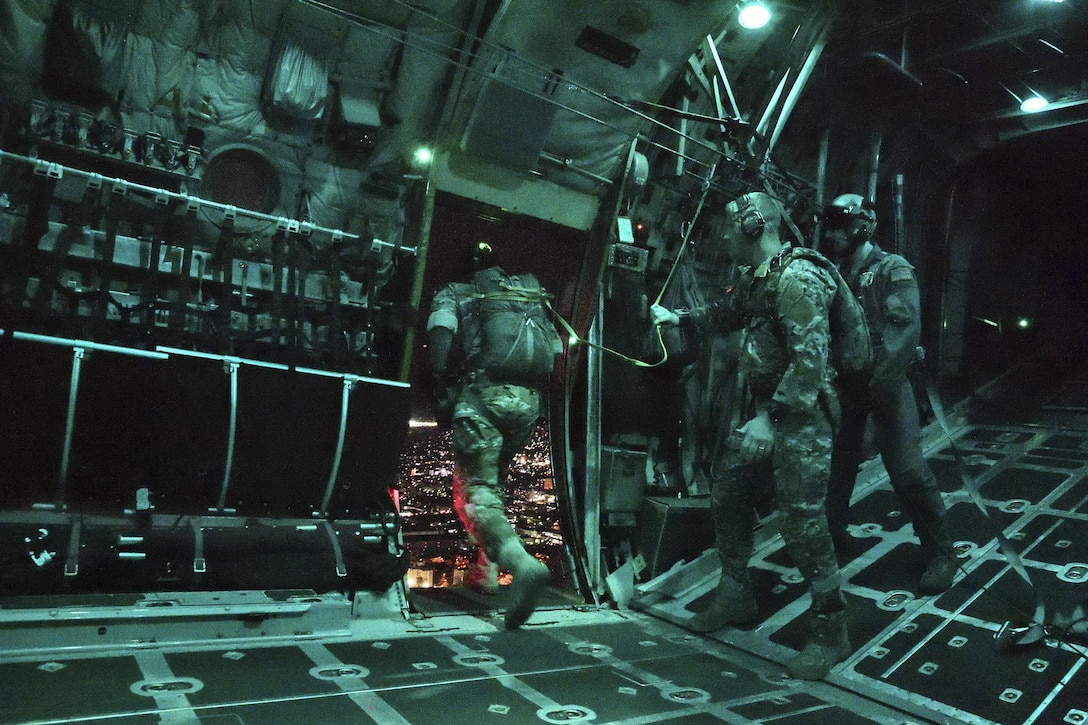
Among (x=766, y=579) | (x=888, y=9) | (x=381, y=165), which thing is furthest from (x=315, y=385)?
(x=888, y=9)

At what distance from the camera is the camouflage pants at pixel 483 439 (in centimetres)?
376

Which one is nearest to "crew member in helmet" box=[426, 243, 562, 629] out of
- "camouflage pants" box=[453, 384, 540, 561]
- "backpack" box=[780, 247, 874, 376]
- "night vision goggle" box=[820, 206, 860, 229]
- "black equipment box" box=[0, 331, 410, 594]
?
"camouflage pants" box=[453, 384, 540, 561]

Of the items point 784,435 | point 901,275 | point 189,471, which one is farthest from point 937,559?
point 189,471

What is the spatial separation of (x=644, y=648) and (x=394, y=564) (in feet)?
4.13

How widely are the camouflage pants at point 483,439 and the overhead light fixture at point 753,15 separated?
3.10 metres

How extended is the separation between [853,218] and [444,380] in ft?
8.20

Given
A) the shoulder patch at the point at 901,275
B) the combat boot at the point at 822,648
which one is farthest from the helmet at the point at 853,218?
the combat boot at the point at 822,648

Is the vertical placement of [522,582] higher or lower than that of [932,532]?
lower

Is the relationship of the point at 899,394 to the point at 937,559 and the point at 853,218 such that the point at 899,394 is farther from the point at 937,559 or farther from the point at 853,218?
the point at 853,218

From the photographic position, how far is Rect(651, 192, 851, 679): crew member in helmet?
3277mm

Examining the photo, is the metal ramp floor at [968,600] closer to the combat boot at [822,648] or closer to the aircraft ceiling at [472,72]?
the combat boot at [822,648]

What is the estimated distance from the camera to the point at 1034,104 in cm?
575

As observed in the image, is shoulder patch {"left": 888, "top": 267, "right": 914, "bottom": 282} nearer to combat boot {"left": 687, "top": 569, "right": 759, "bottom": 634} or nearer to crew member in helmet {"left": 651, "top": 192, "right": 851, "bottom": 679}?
crew member in helmet {"left": 651, "top": 192, "right": 851, "bottom": 679}

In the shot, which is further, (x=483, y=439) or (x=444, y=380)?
(x=444, y=380)
